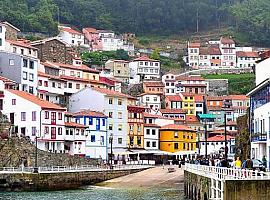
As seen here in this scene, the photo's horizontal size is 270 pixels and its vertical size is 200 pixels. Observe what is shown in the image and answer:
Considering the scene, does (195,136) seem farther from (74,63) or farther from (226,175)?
(226,175)

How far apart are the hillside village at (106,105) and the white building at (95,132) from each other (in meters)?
0.14

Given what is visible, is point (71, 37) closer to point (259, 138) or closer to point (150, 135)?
point (150, 135)

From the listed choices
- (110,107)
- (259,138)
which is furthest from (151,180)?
(110,107)

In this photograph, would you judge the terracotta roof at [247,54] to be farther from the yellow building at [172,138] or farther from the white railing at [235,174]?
the white railing at [235,174]

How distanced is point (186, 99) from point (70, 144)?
181ft

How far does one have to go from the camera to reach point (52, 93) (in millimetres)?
104688

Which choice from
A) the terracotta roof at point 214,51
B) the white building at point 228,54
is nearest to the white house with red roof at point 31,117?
the terracotta roof at point 214,51

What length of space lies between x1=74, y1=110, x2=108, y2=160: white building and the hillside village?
0.46 feet

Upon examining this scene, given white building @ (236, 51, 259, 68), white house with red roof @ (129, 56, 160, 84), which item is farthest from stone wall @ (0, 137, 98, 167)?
white building @ (236, 51, 259, 68)

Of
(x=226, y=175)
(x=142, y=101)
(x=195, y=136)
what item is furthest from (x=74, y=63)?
(x=226, y=175)

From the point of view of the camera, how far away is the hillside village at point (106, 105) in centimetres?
8756

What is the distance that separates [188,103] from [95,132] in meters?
47.3

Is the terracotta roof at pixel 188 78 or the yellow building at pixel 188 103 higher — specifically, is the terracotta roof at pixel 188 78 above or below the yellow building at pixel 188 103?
above

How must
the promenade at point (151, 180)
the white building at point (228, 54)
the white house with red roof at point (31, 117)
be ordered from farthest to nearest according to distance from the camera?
the white building at point (228, 54)
the white house with red roof at point (31, 117)
the promenade at point (151, 180)
